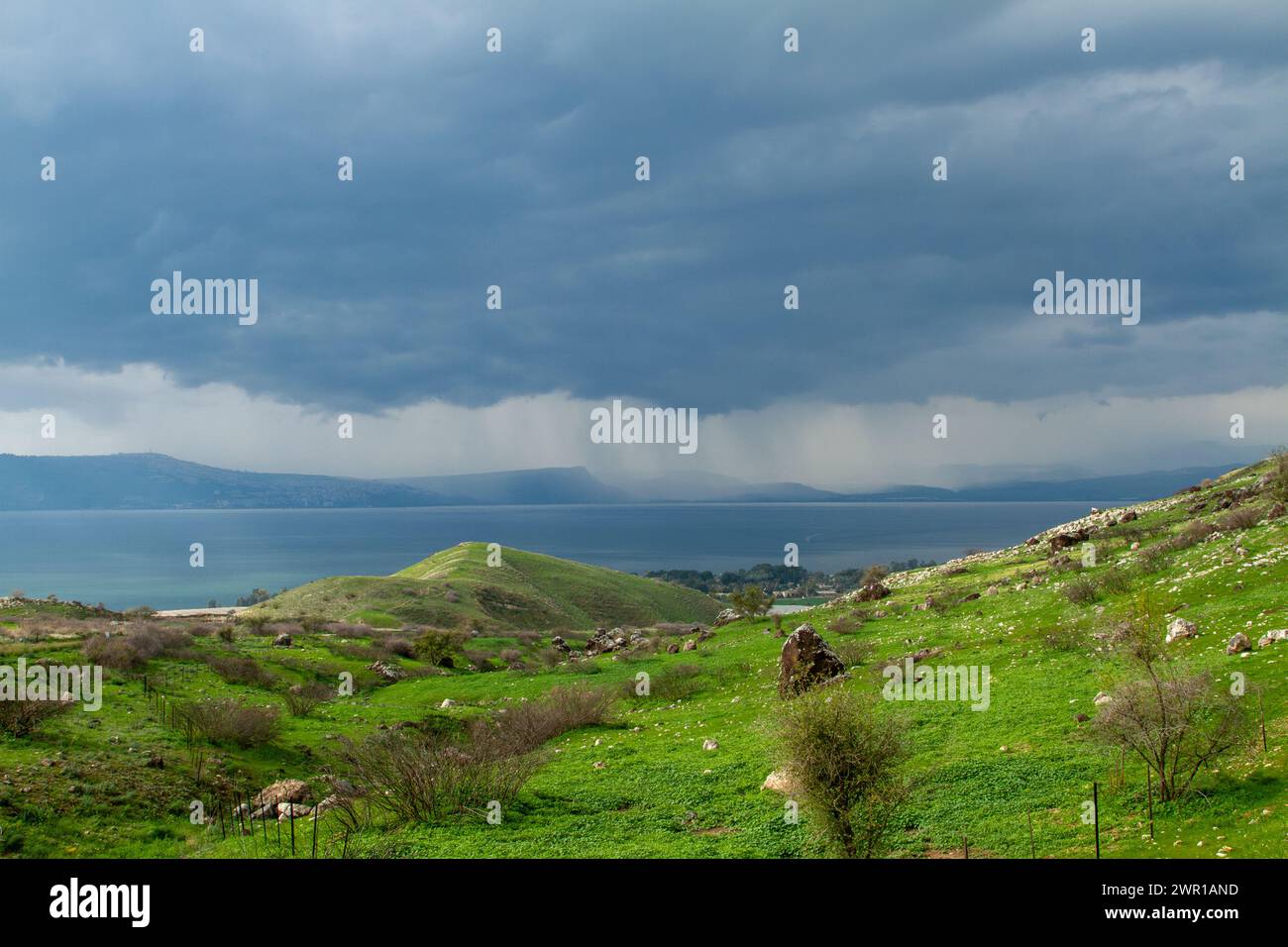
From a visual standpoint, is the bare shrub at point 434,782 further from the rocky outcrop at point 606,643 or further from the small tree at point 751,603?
the small tree at point 751,603

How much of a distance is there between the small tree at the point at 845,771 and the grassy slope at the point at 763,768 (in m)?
1.45

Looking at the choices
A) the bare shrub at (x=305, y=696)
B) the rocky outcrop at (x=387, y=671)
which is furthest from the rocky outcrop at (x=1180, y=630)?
the rocky outcrop at (x=387, y=671)

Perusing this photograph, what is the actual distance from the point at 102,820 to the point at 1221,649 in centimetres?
3016

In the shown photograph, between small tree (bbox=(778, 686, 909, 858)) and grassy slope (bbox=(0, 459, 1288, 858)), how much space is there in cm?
145

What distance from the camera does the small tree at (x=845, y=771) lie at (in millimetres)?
13594

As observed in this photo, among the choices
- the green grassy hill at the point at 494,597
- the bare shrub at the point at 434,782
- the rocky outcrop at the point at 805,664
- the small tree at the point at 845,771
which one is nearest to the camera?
the small tree at the point at 845,771

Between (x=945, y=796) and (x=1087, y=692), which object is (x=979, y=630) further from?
(x=945, y=796)

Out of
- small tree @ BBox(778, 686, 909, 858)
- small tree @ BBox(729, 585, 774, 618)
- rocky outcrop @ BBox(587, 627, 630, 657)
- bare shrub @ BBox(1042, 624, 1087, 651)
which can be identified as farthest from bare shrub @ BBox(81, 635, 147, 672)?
bare shrub @ BBox(1042, 624, 1087, 651)

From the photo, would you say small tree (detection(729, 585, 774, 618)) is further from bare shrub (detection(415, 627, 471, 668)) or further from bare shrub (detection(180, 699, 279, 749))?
bare shrub (detection(180, 699, 279, 749))

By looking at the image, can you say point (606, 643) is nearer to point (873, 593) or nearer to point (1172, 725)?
point (873, 593)

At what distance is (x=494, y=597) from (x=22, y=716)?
3073 inches

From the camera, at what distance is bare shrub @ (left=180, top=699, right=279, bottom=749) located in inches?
1004

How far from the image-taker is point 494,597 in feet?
329
